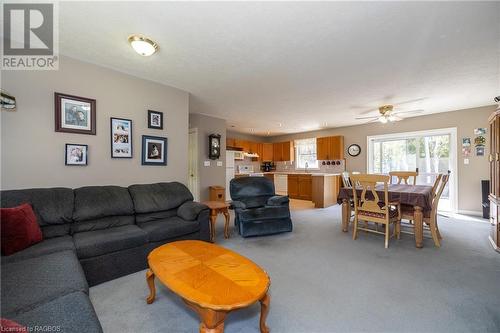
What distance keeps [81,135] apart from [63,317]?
91.2 inches

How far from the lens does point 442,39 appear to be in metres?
2.14

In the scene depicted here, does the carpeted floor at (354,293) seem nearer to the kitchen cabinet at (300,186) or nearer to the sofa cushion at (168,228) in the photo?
the sofa cushion at (168,228)

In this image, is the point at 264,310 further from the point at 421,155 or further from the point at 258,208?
the point at 421,155

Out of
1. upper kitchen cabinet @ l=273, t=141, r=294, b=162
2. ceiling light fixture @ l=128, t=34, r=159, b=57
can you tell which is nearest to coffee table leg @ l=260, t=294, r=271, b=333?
ceiling light fixture @ l=128, t=34, r=159, b=57

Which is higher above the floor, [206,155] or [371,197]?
[206,155]

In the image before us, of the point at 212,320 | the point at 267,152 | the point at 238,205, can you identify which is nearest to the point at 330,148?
the point at 267,152

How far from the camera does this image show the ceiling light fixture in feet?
6.89

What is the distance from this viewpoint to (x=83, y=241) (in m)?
1.98

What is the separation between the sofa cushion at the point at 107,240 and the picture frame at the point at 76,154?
0.91 meters

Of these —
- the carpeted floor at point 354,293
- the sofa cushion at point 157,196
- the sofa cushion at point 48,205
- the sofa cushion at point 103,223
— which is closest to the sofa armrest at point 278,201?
the carpeted floor at point 354,293

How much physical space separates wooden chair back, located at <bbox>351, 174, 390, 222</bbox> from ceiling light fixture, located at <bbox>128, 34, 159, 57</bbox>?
3.12 meters

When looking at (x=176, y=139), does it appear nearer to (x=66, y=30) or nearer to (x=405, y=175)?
(x=66, y=30)

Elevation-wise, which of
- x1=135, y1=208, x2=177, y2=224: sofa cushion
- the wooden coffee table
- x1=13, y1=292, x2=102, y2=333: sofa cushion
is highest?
x1=135, y1=208, x2=177, y2=224: sofa cushion

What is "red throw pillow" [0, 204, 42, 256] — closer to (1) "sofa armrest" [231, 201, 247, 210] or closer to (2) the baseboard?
(1) "sofa armrest" [231, 201, 247, 210]
